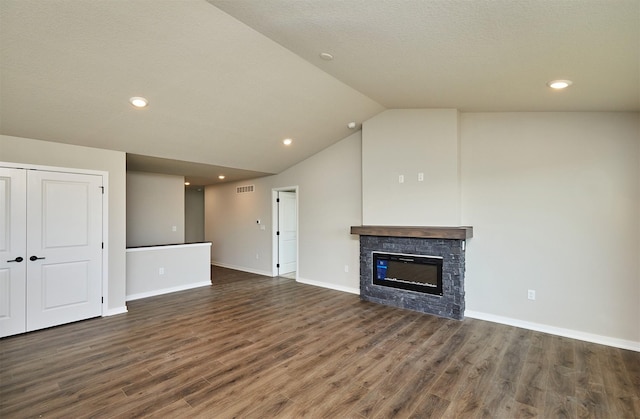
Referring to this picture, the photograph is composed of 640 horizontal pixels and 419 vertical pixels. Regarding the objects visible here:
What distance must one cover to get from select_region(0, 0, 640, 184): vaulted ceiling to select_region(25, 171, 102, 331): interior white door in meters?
0.63

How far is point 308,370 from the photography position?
2705 millimetres

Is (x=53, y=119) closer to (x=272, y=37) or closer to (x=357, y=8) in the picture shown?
(x=272, y=37)

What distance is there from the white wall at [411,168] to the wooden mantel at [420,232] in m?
0.16

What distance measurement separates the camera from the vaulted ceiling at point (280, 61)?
2.01m

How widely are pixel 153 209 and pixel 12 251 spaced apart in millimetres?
2737

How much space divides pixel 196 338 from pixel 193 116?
2.76m

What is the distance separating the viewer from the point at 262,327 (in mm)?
3750

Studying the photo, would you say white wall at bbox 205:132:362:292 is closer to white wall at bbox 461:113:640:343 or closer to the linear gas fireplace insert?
the linear gas fireplace insert

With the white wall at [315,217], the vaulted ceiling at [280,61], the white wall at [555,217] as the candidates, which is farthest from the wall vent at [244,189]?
the white wall at [555,217]

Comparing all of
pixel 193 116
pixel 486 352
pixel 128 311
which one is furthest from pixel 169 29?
pixel 486 352

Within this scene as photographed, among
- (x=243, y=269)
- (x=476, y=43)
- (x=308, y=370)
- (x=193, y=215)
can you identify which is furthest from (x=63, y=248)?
(x=193, y=215)

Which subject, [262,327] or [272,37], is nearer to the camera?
[272,37]

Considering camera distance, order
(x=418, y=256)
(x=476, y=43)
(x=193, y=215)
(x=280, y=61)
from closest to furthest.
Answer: (x=476, y=43)
(x=280, y=61)
(x=418, y=256)
(x=193, y=215)

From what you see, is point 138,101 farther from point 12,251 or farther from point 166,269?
point 166,269
